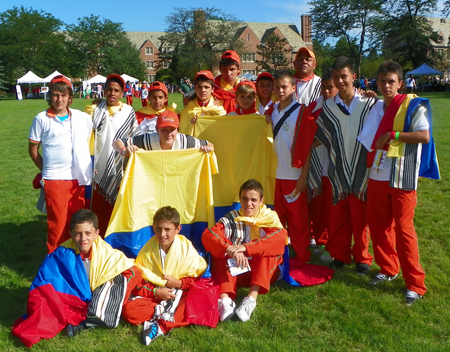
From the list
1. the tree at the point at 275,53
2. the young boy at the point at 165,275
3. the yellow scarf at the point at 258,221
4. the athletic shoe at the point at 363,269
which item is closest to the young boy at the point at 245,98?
the yellow scarf at the point at 258,221

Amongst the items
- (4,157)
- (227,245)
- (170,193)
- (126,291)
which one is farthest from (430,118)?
(4,157)

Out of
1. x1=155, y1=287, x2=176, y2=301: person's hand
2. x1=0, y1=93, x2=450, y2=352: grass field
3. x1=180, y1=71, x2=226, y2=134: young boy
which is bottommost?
x1=0, y1=93, x2=450, y2=352: grass field

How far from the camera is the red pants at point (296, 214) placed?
16.8ft

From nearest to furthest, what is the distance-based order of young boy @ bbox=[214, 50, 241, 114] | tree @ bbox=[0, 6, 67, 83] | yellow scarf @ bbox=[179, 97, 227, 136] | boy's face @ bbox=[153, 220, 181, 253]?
boy's face @ bbox=[153, 220, 181, 253] → yellow scarf @ bbox=[179, 97, 227, 136] → young boy @ bbox=[214, 50, 241, 114] → tree @ bbox=[0, 6, 67, 83]

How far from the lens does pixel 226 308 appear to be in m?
4.10

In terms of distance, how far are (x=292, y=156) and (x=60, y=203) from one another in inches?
105

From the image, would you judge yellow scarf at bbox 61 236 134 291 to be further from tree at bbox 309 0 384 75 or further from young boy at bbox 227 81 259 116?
tree at bbox 309 0 384 75

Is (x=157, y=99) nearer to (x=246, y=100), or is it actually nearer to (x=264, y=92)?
(x=246, y=100)

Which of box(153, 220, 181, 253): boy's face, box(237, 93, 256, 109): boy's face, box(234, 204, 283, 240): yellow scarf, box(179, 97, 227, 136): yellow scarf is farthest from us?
box(179, 97, 227, 136): yellow scarf

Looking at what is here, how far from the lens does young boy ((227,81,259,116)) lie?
538cm

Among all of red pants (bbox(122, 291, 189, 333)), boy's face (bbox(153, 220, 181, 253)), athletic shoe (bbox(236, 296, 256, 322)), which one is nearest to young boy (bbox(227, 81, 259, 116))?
boy's face (bbox(153, 220, 181, 253))

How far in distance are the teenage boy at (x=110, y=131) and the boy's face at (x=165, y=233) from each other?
135 cm

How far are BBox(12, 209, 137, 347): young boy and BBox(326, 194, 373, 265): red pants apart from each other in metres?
2.33

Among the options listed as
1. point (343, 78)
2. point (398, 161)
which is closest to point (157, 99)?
point (343, 78)
